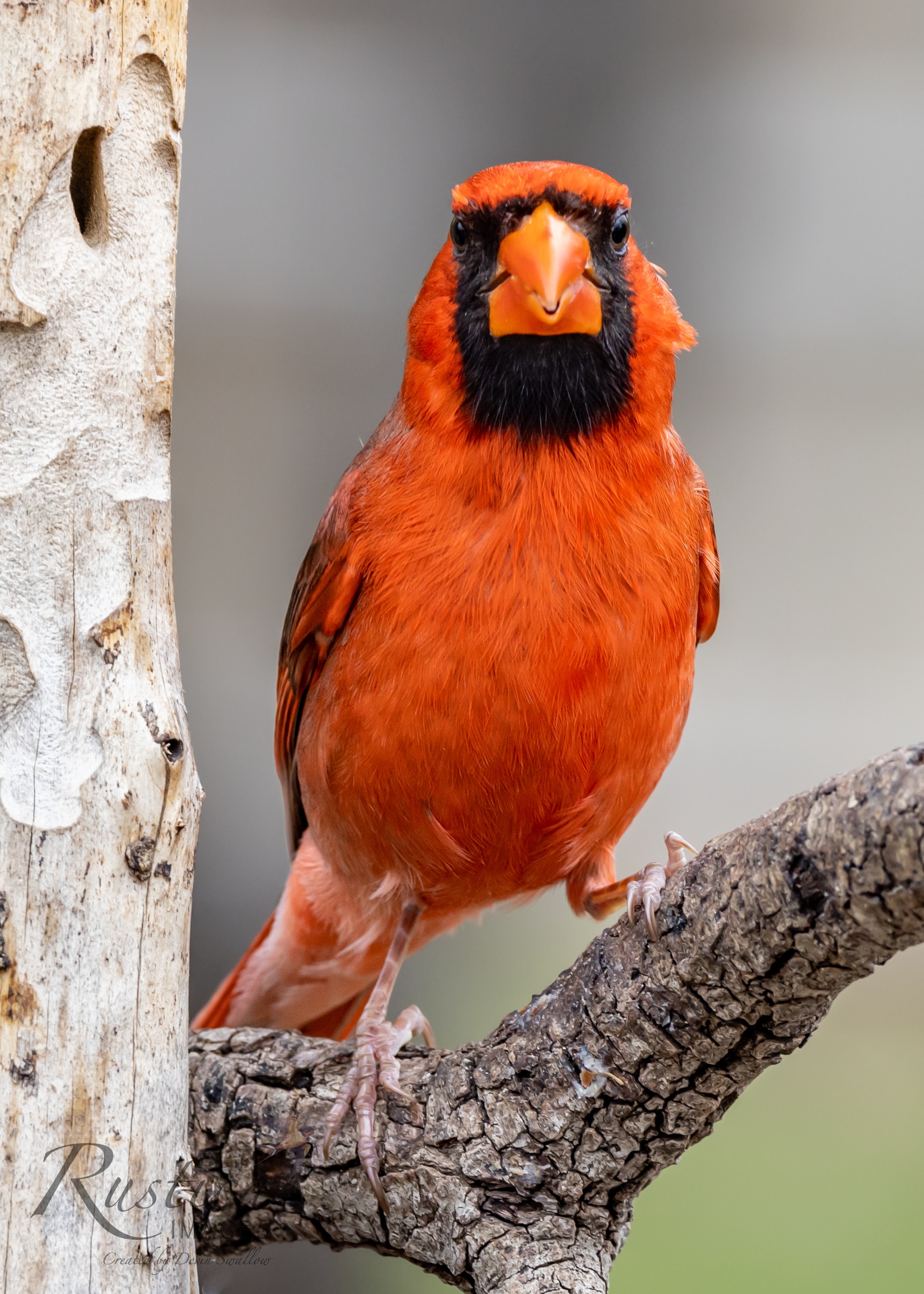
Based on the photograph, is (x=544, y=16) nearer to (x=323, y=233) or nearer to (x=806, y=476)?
(x=323, y=233)

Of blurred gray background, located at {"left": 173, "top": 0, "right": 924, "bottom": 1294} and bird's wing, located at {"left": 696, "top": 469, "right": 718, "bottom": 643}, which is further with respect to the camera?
blurred gray background, located at {"left": 173, "top": 0, "right": 924, "bottom": 1294}

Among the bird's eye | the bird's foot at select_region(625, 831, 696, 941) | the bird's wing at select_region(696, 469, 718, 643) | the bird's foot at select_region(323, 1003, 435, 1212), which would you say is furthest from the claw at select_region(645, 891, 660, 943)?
the bird's eye

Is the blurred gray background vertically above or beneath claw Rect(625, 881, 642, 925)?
above

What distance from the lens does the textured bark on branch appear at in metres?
1.68

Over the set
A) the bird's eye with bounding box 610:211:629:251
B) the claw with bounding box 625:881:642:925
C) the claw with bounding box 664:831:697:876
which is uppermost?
the bird's eye with bounding box 610:211:629:251

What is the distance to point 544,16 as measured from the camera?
15.3ft

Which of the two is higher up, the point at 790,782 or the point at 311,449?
the point at 311,449

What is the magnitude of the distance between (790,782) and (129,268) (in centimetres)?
422

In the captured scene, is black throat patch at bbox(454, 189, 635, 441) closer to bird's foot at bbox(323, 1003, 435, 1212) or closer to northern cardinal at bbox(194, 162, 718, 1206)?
northern cardinal at bbox(194, 162, 718, 1206)

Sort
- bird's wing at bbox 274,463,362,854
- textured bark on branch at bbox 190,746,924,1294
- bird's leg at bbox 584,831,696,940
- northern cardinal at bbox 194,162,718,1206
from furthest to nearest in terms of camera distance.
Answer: bird's wing at bbox 274,463,362,854 < northern cardinal at bbox 194,162,718,1206 < bird's leg at bbox 584,831,696,940 < textured bark on branch at bbox 190,746,924,1294

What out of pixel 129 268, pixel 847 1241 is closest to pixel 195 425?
pixel 129 268

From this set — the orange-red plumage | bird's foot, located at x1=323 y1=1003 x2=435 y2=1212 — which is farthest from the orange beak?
bird's foot, located at x1=323 y1=1003 x2=435 y2=1212

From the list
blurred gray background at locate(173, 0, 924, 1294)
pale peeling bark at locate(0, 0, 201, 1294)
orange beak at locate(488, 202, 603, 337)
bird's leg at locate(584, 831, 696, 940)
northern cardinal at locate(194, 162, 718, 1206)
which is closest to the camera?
pale peeling bark at locate(0, 0, 201, 1294)

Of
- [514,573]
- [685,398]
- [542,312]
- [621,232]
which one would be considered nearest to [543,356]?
[542,312]
